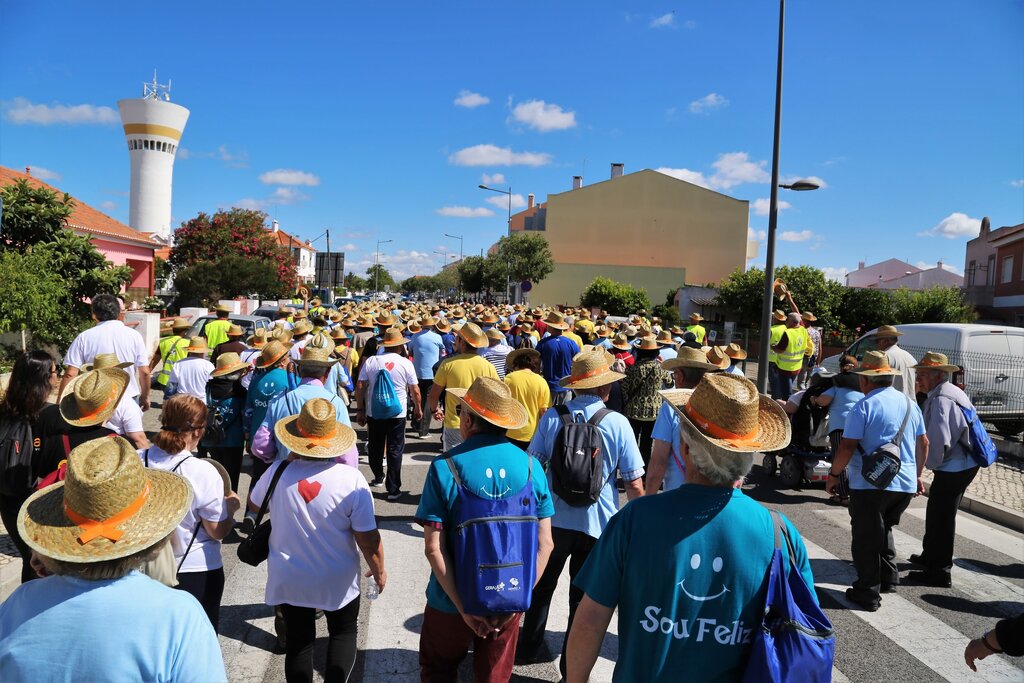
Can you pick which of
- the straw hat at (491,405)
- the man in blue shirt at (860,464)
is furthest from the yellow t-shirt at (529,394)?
the straw hat at (491,405)

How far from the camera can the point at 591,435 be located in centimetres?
389

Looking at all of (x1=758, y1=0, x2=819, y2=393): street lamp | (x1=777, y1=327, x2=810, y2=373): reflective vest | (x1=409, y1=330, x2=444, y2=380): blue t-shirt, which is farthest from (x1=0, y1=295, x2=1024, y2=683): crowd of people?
(x1=777, y1=327, x2=810, y2=373): reflective vest

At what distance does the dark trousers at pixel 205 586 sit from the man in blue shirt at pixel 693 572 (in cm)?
202

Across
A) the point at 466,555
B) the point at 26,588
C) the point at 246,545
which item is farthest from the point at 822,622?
the point at 246,545

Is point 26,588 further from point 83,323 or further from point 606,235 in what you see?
point 606,235

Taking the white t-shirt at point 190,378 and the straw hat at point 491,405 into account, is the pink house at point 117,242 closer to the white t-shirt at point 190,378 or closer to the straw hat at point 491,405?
the white t-shirt at point 190,378

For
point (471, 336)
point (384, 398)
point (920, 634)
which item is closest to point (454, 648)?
point (920, 634)

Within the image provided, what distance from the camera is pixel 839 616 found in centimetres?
490

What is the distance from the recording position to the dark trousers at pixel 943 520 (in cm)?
554

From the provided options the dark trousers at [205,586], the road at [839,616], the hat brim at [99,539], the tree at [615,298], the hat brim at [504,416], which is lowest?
the road at [839,616]

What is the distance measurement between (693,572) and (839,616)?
3.61 meters

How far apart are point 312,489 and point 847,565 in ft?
16.1

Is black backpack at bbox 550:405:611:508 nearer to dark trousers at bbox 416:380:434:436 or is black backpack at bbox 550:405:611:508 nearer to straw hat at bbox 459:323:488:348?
straw hat at bbox 459:323:488:348

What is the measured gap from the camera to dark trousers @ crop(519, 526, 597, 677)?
12.8 feet
